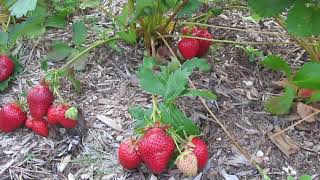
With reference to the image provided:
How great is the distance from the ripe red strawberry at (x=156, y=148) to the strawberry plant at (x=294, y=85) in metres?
0.40

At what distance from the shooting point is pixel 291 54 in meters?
1.90

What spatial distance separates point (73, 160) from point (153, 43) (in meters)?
0.48

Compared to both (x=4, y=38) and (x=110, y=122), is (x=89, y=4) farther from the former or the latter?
(x=110, y=122)

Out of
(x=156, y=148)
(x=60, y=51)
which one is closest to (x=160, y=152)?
(x=156, y=148)

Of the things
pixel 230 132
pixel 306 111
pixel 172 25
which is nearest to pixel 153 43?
pixel 172 25

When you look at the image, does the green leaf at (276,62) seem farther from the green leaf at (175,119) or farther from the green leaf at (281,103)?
the green leaf at (175,119)

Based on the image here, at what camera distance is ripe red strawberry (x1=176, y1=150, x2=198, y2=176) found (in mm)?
1335

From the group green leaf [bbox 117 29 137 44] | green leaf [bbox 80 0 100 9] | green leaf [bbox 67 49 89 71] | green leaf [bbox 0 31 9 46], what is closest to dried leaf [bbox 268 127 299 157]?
green leaf [bbox 117 29 137 44]

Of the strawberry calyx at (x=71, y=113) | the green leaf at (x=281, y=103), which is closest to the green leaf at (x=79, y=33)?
the strawberry calyx at (x=71, y=113)

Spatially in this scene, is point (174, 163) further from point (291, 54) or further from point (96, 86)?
point (291, 54)

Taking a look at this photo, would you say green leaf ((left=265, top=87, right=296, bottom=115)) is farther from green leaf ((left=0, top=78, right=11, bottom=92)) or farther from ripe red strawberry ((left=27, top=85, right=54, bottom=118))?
green leaf ((left=0, top=78, right=11, bottom=92))

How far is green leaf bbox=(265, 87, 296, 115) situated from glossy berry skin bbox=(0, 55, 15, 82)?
0.80 metres

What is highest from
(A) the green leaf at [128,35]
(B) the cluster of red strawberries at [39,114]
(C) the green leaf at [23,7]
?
(C) the green leaf at [23,7]

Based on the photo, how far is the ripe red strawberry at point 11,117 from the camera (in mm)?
1604
